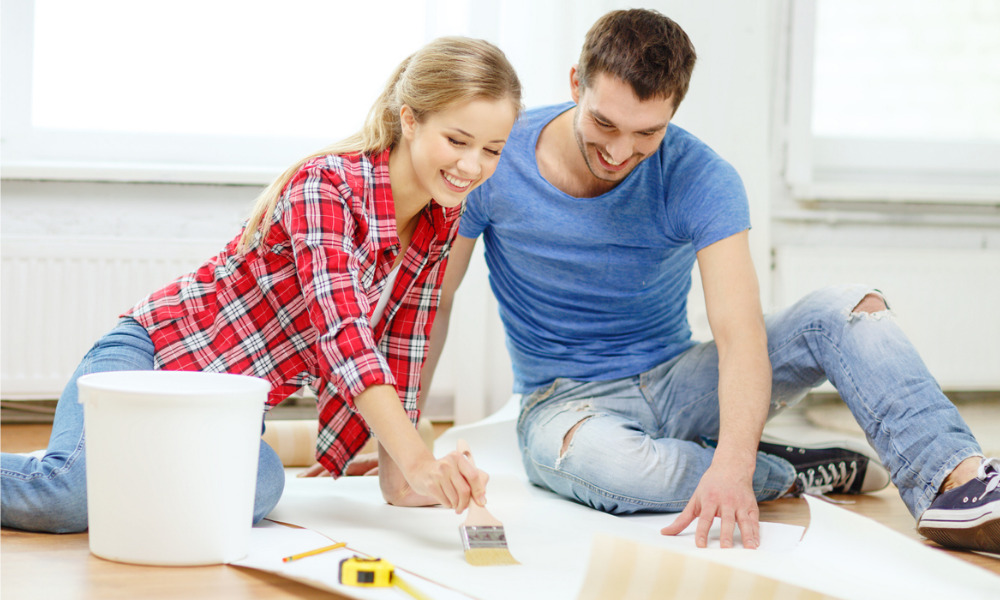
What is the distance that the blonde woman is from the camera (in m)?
1.08

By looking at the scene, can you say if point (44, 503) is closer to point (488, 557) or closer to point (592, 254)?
point (488, 557)

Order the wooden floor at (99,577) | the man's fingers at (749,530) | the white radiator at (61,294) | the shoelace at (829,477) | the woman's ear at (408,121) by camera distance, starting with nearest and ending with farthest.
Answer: the wooden floor at (99,577) < the man's fingers at (749,530) < the woman's ear at (408,121) < the shoelace at (829,477) < the white radiator at (61,294)

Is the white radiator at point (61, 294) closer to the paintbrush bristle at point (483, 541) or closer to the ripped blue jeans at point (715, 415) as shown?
the ripped blue jeans at point (715, 415)

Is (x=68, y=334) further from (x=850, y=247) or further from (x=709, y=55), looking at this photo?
(x=850, y=247)

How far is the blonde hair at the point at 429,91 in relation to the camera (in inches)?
46.1

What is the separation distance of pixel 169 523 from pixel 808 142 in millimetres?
2043

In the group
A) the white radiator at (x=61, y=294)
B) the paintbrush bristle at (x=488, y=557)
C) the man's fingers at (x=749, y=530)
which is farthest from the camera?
the white radiator at (x=61, y=294)

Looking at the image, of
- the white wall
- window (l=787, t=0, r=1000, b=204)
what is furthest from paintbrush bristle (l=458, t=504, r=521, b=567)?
window (l=787, t=0, r=1000, b=204)

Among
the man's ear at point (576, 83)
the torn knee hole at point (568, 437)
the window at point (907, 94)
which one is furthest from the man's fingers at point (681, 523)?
the window at point (907, 94)

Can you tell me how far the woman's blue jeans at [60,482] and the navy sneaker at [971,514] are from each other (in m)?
0.87

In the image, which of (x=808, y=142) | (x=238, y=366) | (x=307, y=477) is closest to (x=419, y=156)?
(x=238, y=366)

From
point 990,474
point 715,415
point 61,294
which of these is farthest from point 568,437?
point 61,294

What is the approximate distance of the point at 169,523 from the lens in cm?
95

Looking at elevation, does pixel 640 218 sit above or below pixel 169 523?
A: above
